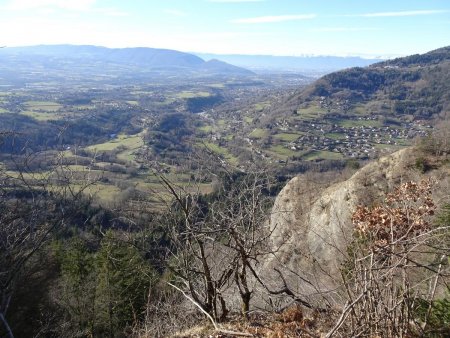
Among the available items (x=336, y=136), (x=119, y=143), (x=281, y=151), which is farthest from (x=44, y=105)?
(x=336, y=136)

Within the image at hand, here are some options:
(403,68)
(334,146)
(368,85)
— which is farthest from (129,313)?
(403,68)

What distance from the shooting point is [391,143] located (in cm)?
6588

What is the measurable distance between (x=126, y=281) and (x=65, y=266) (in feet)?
10.7

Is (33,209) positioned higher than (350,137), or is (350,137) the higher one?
(33,209)

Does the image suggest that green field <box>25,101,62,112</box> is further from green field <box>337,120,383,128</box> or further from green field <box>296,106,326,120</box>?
green field <box>337,120,383,128</box>

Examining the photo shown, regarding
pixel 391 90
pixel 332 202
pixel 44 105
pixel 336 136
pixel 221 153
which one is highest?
pixel 221 153

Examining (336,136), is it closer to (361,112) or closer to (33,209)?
(361,112)

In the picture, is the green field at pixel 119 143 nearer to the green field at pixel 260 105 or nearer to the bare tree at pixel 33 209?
the green field at pixel 260 105

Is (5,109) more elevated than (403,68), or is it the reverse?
(403,68)

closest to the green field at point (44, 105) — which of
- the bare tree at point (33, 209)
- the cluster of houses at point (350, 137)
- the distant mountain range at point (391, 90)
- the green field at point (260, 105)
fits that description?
the green field at point (260, 105)

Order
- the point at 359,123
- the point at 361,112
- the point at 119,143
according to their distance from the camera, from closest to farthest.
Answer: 1. the point at 119,143
2. the point at 359,123
3. the point at 361,112

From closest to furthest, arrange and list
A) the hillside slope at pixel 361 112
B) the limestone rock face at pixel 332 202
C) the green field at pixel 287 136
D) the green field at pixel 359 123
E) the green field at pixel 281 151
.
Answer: the limestone rock face at pixel 332 202 → the green field at pixel 281 151 → the hillside slope at pixel 361 112 → the green field at pixel 287 136 → the green field at pixel 359 123

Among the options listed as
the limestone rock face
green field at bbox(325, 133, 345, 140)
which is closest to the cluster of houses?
green field at bbox(325, 133, 345, 140)

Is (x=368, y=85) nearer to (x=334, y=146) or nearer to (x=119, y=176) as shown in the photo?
(x=334, y=146)
